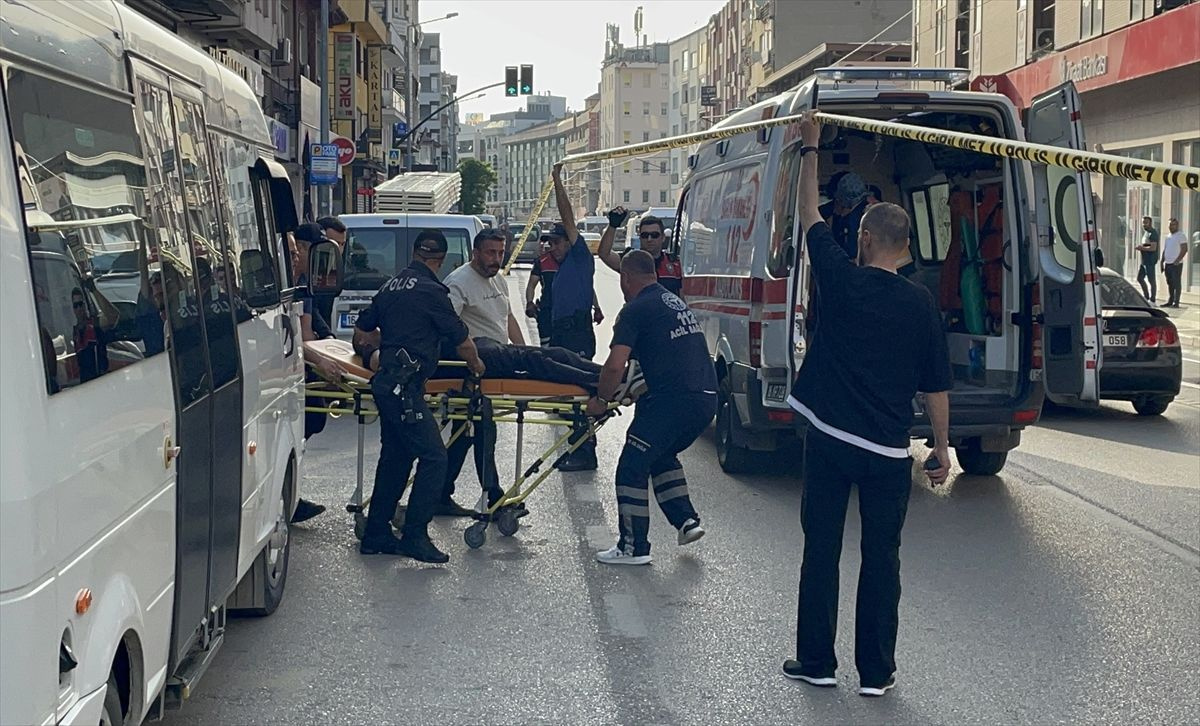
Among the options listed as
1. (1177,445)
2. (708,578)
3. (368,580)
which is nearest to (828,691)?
(708,578)

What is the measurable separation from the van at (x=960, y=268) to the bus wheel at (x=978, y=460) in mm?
10

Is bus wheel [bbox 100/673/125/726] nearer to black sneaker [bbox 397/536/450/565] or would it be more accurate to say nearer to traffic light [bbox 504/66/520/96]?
black sneaker [bbox 397/536/450/565]

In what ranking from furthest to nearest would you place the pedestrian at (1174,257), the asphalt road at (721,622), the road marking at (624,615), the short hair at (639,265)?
the pedestrian at (1174,257), the short hair at (639,265), the road marking at (624,615), the asphalt road at (721,622)

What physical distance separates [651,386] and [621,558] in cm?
94

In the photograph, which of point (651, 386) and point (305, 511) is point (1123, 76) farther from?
point (305, 511)

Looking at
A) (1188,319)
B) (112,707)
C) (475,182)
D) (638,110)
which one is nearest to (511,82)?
(1188,319)

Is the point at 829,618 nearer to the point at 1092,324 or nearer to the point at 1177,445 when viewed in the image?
the point at 1092,324

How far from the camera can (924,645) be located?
21.4ft

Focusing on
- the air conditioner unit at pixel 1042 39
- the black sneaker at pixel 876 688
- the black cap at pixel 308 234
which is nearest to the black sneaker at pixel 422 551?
the black cap at pixel 308 234

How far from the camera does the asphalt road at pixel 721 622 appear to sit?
18.5 feet

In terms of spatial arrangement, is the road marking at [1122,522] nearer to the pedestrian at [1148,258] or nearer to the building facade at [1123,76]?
the building facade at [1123,76]

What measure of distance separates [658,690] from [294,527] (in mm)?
3904

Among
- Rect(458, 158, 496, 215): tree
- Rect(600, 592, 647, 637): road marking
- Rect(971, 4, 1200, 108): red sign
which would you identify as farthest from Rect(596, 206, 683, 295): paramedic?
Rect(458, 158, 496, 215): tree

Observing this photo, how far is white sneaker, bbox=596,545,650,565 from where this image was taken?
318 inches
